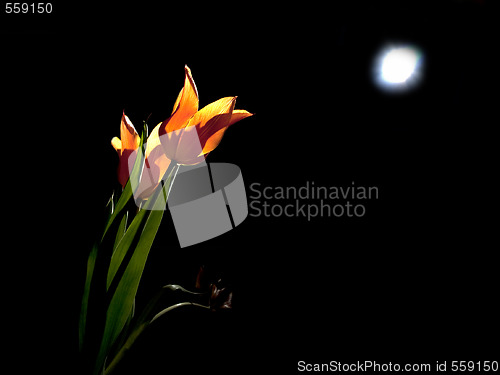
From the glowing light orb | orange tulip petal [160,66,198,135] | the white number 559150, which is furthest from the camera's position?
the glowing light orb

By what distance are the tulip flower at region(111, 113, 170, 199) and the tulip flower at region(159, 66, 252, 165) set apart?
0.02 metres

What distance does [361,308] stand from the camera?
3.73 ft

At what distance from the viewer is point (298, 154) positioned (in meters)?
1.15

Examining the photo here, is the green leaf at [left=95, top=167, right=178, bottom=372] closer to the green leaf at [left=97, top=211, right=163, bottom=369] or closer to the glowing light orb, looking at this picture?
the green leaf at [left=97, top=211, right=163, bottom=369]

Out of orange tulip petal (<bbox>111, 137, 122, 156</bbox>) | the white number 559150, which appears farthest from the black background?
orange tulip petal (<bbox>111, 137, 122, 156</bbox>)

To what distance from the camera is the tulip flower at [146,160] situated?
417 millimetres

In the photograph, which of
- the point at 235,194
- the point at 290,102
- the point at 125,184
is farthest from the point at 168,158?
the point at 290,102

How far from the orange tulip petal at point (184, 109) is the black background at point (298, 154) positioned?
0.46 m

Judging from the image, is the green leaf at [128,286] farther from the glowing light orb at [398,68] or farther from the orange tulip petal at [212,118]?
the glowing light orb at [398,68]

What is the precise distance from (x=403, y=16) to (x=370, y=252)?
776 mm

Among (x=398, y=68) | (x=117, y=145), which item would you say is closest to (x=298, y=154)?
(x=398, y=68)

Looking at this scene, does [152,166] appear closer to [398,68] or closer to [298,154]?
[298,154]

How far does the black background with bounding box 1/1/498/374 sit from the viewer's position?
907mm

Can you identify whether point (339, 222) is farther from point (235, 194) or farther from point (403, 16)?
point (403, 16)
